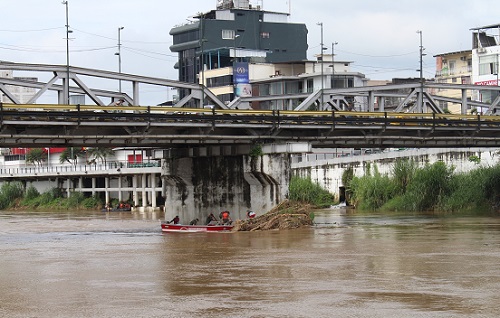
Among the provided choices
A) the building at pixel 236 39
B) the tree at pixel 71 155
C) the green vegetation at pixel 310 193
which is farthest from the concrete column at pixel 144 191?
the building at pixel 236 39

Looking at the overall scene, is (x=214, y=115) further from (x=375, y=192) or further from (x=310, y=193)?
(x=310, y=193)

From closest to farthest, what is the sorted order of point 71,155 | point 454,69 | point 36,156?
point 71,155 → point 454,69 → point 36,156

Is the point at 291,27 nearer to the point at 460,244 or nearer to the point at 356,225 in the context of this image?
the point at 356,225

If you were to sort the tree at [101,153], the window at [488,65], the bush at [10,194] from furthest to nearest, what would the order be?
the tree at [101,153] → the bush at [10,194] → the window at [488,65]

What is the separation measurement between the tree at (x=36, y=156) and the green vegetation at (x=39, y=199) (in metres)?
18.2

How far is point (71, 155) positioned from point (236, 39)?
2965 cm

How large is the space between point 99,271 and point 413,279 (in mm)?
10802

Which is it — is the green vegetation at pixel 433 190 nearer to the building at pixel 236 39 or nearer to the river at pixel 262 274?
the river at pixel 262 274

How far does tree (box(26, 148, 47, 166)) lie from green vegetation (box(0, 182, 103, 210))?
18.2 meters

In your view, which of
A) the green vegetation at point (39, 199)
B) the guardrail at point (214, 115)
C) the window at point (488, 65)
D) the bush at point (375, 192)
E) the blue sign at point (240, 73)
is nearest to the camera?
the guardrail at point (214, 115)

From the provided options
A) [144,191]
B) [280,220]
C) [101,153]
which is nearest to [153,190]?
[144,191]

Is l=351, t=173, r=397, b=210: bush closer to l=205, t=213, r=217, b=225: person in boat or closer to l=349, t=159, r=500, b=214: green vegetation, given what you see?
l=349, t=159, r=500, b=214: green vegetation

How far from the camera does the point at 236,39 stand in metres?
148

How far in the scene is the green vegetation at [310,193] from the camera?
8738 cm
